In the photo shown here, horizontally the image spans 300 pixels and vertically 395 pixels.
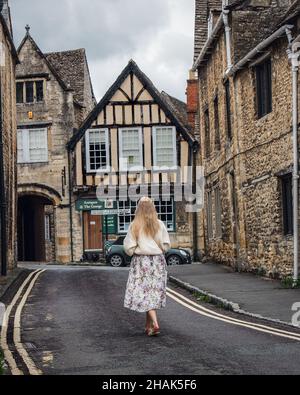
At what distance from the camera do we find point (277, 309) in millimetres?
11867

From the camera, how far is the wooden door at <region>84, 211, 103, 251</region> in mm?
33281

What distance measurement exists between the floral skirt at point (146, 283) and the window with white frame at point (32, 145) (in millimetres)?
25179

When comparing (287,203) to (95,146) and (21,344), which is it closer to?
(21,344)

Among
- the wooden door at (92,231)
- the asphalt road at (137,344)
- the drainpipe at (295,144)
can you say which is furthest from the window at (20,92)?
the asphalt road at (137,344)

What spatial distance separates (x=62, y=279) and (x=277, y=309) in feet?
27.3

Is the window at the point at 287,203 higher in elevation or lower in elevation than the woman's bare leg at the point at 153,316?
higher

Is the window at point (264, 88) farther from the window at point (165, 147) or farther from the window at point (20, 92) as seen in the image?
the window at point (20, 92)

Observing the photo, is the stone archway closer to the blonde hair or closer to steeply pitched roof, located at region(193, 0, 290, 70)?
steeply pitched roof, located at region(193, 0, 290, 70)

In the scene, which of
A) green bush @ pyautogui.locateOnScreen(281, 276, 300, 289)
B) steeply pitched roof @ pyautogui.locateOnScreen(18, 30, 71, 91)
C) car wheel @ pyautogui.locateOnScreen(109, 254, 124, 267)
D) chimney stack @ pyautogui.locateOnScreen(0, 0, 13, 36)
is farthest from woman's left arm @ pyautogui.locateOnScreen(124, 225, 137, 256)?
steeply pitched roof @ pyautogui.locateOnScreen(18, 30, 71, 91)

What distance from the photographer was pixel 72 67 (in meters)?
37.5

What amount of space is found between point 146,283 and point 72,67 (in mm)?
29296

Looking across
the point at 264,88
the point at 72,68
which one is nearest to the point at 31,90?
the point at 72,68

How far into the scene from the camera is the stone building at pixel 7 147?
20.4m

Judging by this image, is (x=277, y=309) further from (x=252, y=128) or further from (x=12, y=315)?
(x=252, y=128)
